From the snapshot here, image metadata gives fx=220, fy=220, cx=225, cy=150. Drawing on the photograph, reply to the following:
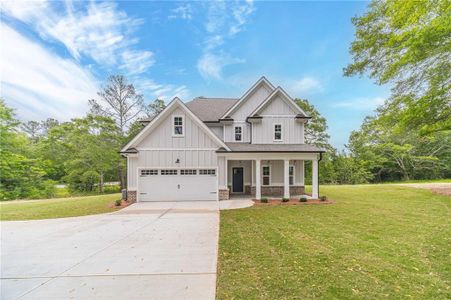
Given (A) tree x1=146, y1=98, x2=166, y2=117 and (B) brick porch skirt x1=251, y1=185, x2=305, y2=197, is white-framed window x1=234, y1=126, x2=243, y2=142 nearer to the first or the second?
(B) brick porch skirt x1=251, y1=185, x2=305, y2=197

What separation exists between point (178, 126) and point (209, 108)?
4.79 metres

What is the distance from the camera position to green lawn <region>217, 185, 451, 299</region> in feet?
11.3

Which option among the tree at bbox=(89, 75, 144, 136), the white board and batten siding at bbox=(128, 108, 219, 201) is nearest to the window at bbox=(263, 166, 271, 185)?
the white board and batten siding at bbox=(128, 108, 219, 201)

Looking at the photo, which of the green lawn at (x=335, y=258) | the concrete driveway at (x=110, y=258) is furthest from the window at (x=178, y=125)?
the green lawn at (x=335, y=258)

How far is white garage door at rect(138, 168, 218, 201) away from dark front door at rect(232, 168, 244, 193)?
9.21ft

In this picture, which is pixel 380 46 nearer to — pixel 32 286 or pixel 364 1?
pixel 364 1

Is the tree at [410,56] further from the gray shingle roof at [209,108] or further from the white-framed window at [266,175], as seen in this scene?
the gray shingle roof at [209,108]

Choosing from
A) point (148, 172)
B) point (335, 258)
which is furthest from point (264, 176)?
point (335, 258)

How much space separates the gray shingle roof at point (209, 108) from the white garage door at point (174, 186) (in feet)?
15.4

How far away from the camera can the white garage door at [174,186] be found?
Answer: 13.4 meters

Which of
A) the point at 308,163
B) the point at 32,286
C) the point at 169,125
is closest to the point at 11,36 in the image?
the point at 169,125

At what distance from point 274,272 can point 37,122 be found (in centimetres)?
5761

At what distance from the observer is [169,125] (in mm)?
13523

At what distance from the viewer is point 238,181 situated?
53.0ft
